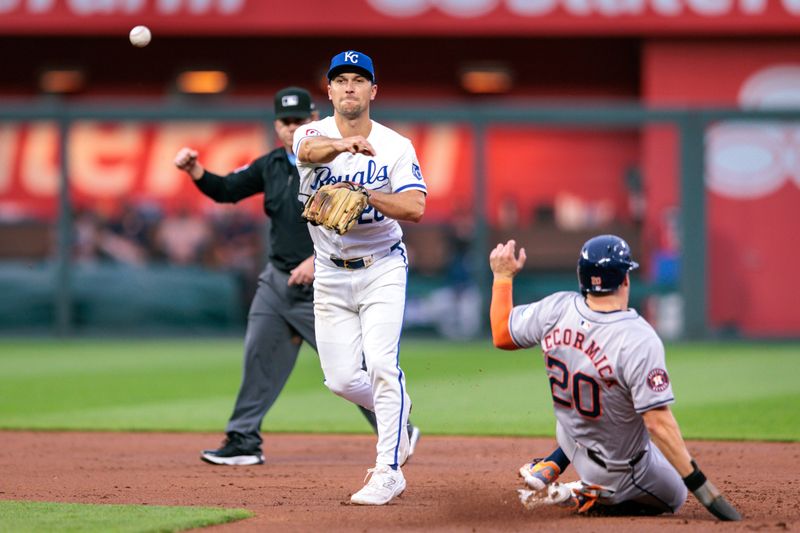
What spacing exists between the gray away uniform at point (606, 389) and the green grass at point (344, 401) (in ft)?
8.50

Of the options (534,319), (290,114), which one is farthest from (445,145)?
(534,319)

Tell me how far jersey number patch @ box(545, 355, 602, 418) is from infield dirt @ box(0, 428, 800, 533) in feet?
1.60

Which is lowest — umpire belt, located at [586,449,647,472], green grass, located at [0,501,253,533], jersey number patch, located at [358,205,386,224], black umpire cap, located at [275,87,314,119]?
green grass, located at [0,501,253,533]

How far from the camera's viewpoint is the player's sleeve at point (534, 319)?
18.3ft

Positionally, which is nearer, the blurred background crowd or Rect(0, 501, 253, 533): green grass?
Rect(0, 501, 253, 533): green grass

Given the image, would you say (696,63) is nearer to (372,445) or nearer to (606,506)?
(372,445)

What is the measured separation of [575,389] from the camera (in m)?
5.53

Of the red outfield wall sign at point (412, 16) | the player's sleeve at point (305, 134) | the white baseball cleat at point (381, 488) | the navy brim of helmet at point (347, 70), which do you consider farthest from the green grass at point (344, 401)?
the red outfield wall sign at point (412, 16)

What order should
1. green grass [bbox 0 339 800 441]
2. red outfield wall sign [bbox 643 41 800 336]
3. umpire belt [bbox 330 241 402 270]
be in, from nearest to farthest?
umpire belt [bbox 330 241 402 270] < green grass [bbox 0 339 800 441] < red outfield wall sign [bbox 643 41 800 336]

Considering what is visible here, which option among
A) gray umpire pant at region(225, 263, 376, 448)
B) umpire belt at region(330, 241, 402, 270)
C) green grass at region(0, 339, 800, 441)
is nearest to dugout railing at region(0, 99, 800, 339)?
green grass at region(0, 339, 800, 441)

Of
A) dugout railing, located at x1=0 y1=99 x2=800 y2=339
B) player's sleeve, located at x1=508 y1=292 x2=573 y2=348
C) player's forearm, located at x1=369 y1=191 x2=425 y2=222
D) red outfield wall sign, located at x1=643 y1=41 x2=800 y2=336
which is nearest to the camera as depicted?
player's sleeve, located at x1=508 y1=292 x2=573 y2=348

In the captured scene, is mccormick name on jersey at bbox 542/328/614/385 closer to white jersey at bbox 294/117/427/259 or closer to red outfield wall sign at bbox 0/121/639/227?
white jersey at bbox 294/117/427/259

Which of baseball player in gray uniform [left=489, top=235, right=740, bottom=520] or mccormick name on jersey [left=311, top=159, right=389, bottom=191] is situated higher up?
mccormick name on jersey [left=311, top=159, right=389, bottom=191]

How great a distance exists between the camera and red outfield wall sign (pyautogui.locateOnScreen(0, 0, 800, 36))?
19.1m
